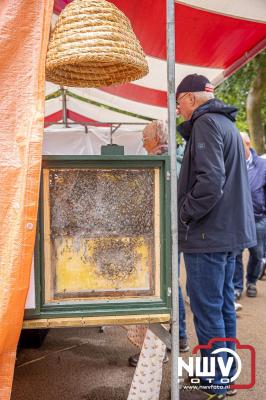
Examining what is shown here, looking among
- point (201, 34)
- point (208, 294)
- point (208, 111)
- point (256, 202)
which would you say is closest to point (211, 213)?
point (208, 294)

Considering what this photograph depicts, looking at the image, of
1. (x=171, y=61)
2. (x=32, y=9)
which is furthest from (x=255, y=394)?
(x=32, y=9)

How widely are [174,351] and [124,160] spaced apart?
0.92 m

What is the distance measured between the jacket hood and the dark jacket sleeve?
0.26ft

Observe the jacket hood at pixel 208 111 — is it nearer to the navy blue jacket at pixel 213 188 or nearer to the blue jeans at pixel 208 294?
the navy blue jacket at pixel 213 188

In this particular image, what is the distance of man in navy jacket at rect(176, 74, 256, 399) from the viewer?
251 centimetres

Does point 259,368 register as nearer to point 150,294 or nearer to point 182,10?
point 150,294

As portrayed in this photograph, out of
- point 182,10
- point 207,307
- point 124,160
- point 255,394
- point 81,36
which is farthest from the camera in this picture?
point 182,10

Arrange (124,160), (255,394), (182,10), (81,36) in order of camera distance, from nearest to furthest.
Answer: (81,36)
(124,160)
(255,394)
(182,10)

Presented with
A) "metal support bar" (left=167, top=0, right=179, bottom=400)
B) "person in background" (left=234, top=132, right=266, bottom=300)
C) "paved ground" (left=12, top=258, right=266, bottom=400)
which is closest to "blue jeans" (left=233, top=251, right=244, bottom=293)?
"person in background" (left=234, top=132, right=266, bottom=300)

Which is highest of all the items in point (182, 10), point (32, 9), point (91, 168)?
point (182, 10)

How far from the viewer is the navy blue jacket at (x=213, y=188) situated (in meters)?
2.49

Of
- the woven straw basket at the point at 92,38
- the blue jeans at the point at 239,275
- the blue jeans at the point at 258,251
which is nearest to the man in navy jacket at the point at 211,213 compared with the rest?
the woven straw basket at the point at 92,38

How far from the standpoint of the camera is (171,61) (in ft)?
7.02

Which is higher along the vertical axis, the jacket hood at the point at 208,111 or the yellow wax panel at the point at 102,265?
the jacket hood at the point at 208,111
